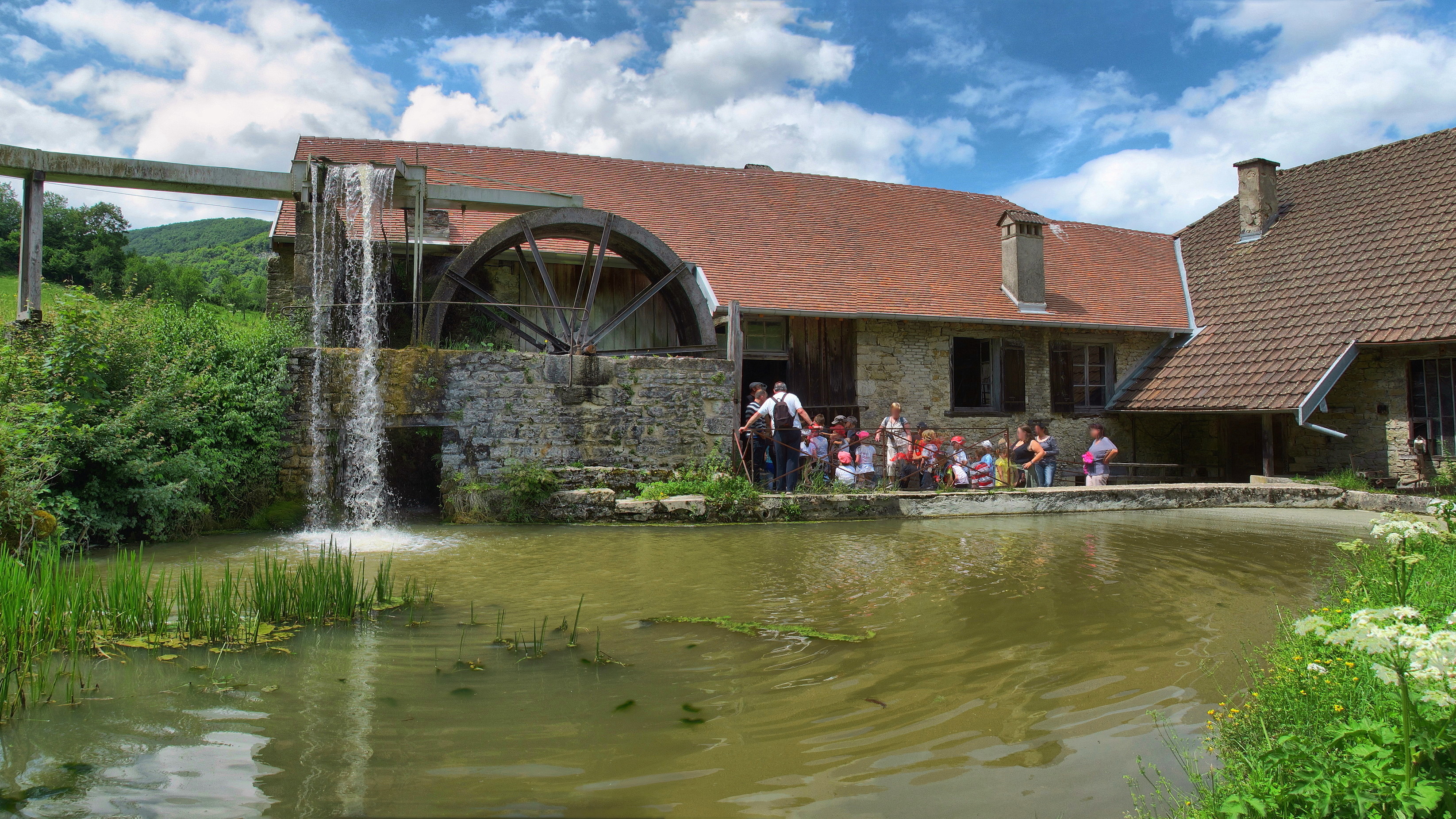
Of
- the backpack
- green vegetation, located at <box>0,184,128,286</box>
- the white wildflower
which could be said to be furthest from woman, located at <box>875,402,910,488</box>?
green vegetation, located at <box>0,184,128,286</box>

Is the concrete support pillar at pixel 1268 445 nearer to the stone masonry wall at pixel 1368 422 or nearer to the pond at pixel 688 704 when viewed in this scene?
the stone masonry wall at pixel 1368 422

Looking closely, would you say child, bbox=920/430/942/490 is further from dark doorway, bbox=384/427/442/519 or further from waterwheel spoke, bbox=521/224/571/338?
dark doorway, bbox=384/427/442/519

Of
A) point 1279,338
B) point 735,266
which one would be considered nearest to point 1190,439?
point 1279,338

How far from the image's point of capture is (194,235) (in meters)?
50.5

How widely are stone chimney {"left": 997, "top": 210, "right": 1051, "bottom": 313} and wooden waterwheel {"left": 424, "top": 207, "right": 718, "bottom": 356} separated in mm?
5365

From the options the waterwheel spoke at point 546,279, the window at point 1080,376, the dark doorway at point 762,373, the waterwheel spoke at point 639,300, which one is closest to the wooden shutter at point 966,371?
the window at point 1080,376

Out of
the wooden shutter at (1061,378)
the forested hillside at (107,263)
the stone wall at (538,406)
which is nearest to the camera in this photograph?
the stone wall at (538,406)

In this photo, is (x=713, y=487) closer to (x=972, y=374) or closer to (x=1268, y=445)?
(x=972, y=374)

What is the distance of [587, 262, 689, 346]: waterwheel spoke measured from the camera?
1138 centimetres

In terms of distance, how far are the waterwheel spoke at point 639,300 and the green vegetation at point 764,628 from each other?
7156 mm

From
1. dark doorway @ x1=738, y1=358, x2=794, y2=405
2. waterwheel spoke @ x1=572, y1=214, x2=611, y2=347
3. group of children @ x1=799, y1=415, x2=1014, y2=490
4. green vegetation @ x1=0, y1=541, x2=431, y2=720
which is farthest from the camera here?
dark doorway @ x1=738, y1=358, x2=794, y2=405

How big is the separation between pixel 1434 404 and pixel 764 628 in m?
11.6

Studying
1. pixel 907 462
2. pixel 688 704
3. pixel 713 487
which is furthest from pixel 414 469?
pixel 688 704

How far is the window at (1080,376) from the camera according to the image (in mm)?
13953
